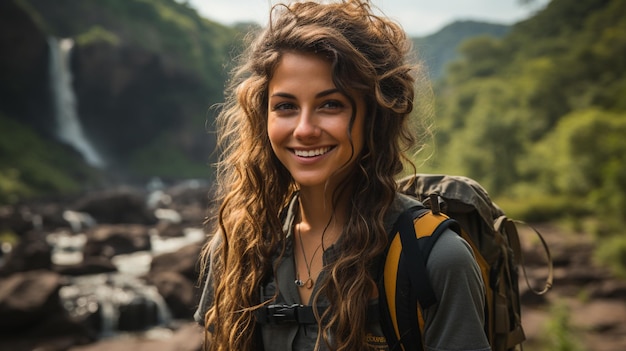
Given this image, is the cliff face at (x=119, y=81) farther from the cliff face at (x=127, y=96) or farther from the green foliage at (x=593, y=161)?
the green foliage at (x=593, y=161)

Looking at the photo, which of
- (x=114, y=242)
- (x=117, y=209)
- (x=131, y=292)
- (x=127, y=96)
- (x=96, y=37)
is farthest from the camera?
(x=127, y=96)

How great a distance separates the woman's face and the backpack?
0.91ft

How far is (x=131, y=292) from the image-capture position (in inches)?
467

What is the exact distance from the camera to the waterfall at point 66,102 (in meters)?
39.1

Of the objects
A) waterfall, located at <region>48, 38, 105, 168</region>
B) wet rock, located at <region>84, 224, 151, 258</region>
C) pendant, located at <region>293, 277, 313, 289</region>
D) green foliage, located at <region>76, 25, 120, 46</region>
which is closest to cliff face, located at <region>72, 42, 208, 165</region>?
green foliage, located at <region>76, 25, 120, 46</region>

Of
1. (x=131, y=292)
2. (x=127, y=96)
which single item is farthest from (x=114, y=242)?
(x=127, y=96)

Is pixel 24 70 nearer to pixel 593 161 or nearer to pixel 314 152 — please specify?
pixel 593 161

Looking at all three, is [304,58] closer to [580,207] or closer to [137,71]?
[580,207]

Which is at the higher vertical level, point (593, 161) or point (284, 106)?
point (593, 161)

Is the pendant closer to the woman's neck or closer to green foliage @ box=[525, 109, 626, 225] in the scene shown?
the woman's neck

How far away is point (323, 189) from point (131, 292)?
11.0 m

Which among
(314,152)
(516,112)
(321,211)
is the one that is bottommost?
(321,211)

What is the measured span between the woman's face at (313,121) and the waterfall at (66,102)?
40078 mm

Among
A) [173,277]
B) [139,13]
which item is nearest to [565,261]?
[173,277]
